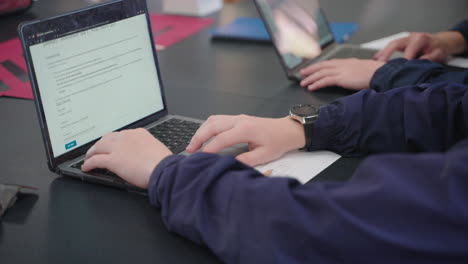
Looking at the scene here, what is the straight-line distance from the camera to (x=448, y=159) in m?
0.56

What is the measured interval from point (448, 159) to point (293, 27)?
923 mm

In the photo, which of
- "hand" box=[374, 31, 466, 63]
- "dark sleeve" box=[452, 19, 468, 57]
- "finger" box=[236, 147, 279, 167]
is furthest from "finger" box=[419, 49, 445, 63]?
"finger" box=[236, 147, 279, 167]

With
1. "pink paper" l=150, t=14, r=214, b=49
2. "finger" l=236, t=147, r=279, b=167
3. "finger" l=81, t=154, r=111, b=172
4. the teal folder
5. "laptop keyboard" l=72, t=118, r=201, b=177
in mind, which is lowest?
"finger" l=236, t=147, r=279, b=167

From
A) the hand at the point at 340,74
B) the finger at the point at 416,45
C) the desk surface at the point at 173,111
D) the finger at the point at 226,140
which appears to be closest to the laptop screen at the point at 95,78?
the desk surface at the point at 173,111

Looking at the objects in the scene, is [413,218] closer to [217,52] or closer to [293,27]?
[293,27]

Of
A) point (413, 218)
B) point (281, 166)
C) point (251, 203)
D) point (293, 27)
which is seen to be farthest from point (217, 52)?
point (413, 218)

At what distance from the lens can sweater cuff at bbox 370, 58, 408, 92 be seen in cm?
122

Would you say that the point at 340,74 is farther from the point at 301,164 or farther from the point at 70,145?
the point at 70,145

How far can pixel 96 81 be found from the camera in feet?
3.12

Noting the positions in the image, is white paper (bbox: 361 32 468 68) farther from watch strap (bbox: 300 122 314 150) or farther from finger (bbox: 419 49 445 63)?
watch strap (bbox: 300 122 314 150)

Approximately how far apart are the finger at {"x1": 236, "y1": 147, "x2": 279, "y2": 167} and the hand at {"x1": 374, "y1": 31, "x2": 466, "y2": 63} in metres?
0.67

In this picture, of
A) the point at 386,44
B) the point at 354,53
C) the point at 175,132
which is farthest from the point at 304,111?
the point at 386,44

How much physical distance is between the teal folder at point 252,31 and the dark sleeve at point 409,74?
0.46m

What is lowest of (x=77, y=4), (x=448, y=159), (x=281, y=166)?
(x=281, y=166)
